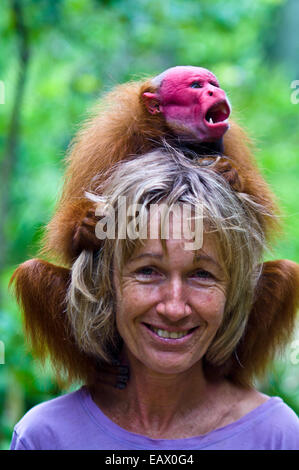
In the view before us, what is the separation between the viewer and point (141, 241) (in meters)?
1.35

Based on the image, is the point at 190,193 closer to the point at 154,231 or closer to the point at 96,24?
the point at 154,231

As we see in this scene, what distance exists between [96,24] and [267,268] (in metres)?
2.44

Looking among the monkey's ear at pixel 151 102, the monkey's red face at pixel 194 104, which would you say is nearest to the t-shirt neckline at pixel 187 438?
the monkey's red face at pixel 194 104

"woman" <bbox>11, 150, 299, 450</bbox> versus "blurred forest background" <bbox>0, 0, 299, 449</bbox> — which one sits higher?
"blurred forest background" <bbox>0, 0, 299, 449</bbox>

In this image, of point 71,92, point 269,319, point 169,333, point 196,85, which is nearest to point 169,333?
point 169,333

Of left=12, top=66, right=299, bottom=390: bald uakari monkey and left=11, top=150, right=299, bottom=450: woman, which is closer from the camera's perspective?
left=11, top=150, right=299, bottom=450: woman

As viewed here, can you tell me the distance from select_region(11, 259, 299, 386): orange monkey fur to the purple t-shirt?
0.14 metres

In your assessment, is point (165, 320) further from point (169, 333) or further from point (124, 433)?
point (124, 433)

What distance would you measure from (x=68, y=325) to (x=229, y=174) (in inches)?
21.8

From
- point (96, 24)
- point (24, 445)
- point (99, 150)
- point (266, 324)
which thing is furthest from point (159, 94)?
point (96, 24)

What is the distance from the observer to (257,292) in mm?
1591

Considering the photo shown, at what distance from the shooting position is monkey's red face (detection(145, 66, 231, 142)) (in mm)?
1470

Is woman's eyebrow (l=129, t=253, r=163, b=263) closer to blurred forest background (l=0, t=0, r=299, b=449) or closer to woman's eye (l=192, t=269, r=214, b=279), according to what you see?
woman's eye (l=192, t=269, r=214, b=279)

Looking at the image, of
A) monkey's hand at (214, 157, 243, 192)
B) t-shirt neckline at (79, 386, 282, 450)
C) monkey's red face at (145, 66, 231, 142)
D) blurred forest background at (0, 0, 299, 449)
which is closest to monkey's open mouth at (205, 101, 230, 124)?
monkey's red face at (145, 66, 231, 142)
